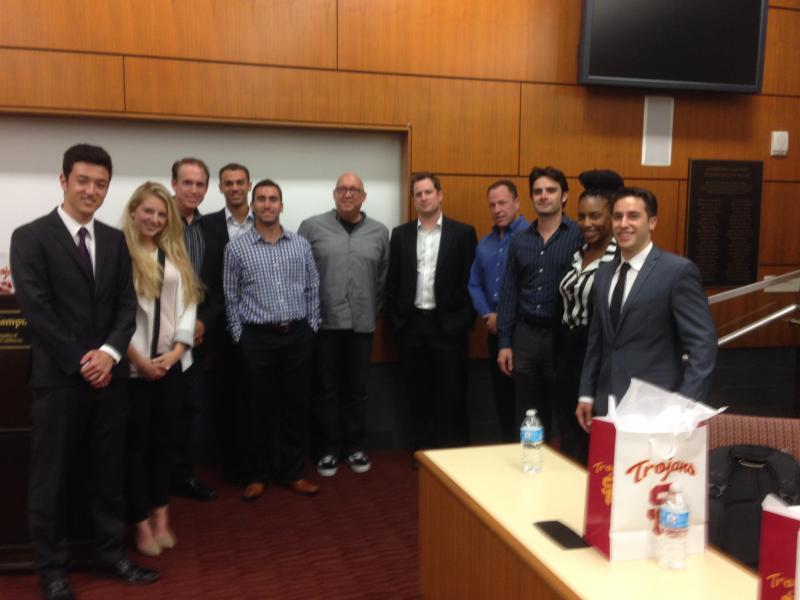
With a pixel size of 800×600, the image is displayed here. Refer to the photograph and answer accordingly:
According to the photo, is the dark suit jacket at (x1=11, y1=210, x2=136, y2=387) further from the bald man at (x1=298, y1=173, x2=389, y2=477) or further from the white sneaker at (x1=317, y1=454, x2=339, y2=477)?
the white sneaker at (x1=317, y1=454, x2=339, y2=477)

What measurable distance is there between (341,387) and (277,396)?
1.94ft

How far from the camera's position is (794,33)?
16.3ft

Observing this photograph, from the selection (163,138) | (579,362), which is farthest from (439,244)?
(163,138)

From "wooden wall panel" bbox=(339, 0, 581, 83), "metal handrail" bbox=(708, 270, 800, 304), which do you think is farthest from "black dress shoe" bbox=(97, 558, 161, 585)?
"metal handrail" bbox=(708, 270, 800, 304)

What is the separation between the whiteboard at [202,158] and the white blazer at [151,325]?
1.22m

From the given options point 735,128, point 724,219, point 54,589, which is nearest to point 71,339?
point 54,589

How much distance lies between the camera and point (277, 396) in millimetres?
3738

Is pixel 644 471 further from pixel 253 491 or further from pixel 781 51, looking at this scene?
pixel 781 51

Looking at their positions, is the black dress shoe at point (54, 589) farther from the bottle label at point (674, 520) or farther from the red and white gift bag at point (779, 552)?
the red and white gift bag at point (779, 552)

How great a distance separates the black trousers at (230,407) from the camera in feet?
12.7

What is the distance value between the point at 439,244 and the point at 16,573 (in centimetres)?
258

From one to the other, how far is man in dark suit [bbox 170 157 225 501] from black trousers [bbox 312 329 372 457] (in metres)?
0.67

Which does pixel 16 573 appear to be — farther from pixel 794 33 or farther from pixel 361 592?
pixel 794 33

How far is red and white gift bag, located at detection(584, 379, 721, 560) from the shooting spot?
1.49 meters
